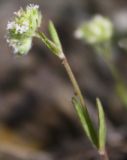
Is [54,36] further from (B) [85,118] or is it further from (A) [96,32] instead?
(A) [96,32]

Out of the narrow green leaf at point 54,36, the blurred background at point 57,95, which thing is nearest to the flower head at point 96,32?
the blurred background at point 57,95

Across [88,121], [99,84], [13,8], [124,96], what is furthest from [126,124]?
[13,8]

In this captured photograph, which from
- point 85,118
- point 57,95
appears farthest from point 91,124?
point 57,95

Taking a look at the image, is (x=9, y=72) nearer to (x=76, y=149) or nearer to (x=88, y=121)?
(x=76, y=149)

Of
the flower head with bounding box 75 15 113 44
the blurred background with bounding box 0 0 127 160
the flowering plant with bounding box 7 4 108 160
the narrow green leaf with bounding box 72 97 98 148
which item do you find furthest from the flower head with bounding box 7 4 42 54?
the flower head with bounding box 75 15 113 44

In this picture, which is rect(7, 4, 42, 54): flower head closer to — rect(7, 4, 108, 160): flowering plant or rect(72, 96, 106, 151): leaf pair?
rect(7, 4, 108, 160): flowering plant
